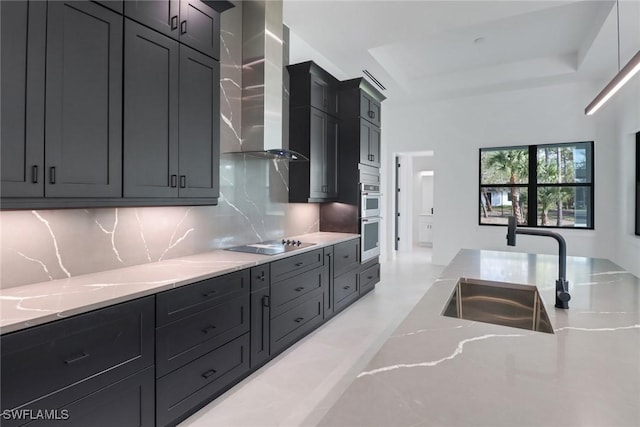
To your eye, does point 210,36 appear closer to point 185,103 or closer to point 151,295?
point 185,103

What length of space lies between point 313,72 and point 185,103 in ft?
5.99

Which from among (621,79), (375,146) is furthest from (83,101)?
(375,146)

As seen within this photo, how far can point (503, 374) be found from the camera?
34.8 inches

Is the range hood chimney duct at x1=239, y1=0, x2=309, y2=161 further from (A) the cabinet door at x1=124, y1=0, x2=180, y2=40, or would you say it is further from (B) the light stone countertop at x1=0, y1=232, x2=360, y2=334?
(B) the light stone countertop at x1=0, y1=232, x2=360, y2=334

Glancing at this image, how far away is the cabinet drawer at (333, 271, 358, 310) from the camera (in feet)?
12.2

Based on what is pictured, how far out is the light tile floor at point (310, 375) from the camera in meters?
2.01

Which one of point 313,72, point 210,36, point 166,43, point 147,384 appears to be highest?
point 313,72

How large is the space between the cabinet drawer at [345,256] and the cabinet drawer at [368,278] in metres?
0.27

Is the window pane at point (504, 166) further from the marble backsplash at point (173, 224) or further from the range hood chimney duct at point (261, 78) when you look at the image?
the range hood chimney duct at point (261, 78)

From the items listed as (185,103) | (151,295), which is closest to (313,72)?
(185,103)

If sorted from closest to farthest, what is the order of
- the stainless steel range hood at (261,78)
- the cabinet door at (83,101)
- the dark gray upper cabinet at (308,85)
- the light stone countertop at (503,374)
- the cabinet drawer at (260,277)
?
the light stone countertop at (503,374)
the cabinet door at (83,101)
the cabinet drawer at (260,277)
the stainless steel range hood at (261,78)
the dark gray upper cabinet at (308,85)

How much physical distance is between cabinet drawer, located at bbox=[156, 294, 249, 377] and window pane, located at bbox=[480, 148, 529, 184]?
217 inches

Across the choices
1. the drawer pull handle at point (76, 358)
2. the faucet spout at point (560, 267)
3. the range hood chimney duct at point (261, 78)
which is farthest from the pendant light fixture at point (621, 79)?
the drawer pull handle at point (76, 358)

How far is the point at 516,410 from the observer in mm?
727
